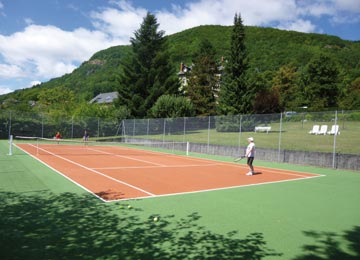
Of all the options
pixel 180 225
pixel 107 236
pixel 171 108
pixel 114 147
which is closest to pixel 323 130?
pixel 180 225

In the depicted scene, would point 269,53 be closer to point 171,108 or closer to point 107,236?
point 171,108

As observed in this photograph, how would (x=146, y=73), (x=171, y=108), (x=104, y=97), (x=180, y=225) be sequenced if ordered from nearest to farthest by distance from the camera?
(x=180, y=225), (x=171, y=108), (x=146, y=73), (x=104, y=97)

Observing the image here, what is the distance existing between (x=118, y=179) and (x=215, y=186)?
3.30 m

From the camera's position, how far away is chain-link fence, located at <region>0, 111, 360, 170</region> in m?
16.5

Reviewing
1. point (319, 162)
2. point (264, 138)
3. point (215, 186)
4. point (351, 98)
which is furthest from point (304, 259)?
point (351, 98)

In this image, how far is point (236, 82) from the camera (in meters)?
37.5

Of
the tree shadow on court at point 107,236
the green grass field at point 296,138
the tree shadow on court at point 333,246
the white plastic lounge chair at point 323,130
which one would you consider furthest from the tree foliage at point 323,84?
the tree shadow on court at point 107,236

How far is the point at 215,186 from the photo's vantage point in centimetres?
1059

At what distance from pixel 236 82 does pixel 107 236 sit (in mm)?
33749

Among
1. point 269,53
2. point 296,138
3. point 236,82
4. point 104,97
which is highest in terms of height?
point 269,53

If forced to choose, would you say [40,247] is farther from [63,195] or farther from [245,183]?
[245,183]

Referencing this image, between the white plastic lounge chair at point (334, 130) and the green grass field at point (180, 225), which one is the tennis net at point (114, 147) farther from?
the green grass field at point (180, 225)

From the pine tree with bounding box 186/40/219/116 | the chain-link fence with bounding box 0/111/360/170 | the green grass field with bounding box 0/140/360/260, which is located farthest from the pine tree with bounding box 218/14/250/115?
the green grass field with bounding box 0/140/360/260

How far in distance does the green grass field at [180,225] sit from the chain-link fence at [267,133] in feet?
25.7
